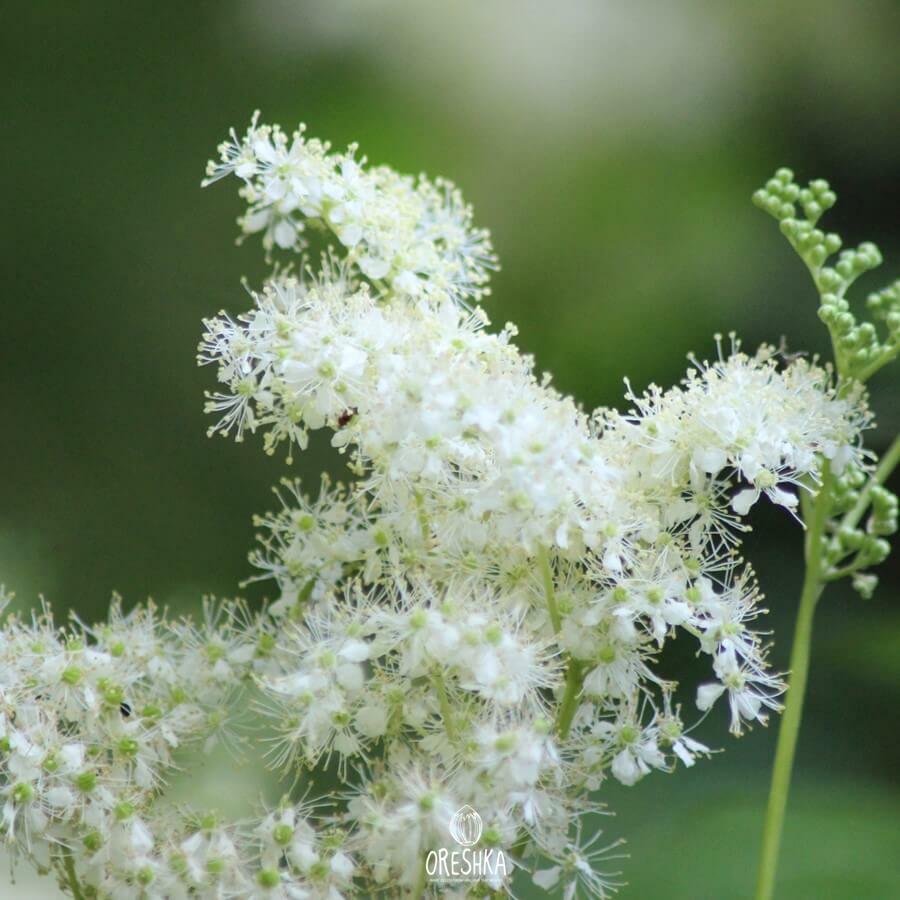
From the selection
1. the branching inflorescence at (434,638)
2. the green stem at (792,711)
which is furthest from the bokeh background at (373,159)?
the branching inflorescence at (434,638)

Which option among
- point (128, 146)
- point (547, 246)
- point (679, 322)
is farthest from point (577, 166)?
point (128, 146)

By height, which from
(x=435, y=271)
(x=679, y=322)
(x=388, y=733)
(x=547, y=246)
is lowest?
(x=388, y=733)

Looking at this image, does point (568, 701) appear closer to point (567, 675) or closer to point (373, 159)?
point (567, 675)

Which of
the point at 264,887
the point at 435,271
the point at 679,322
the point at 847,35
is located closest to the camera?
the point at 264,887

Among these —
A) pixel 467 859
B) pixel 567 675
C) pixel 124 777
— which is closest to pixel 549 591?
pixel 567 675

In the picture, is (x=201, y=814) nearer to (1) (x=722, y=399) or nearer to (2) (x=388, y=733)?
(2) (x=388, y=733)

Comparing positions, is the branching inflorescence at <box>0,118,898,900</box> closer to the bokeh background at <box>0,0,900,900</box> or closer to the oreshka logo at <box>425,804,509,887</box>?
the oreshka logo at <box>425,804,509,887</box>

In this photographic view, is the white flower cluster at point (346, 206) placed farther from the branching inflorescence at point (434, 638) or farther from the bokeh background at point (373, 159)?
the bokeh background at point (373, 159)
